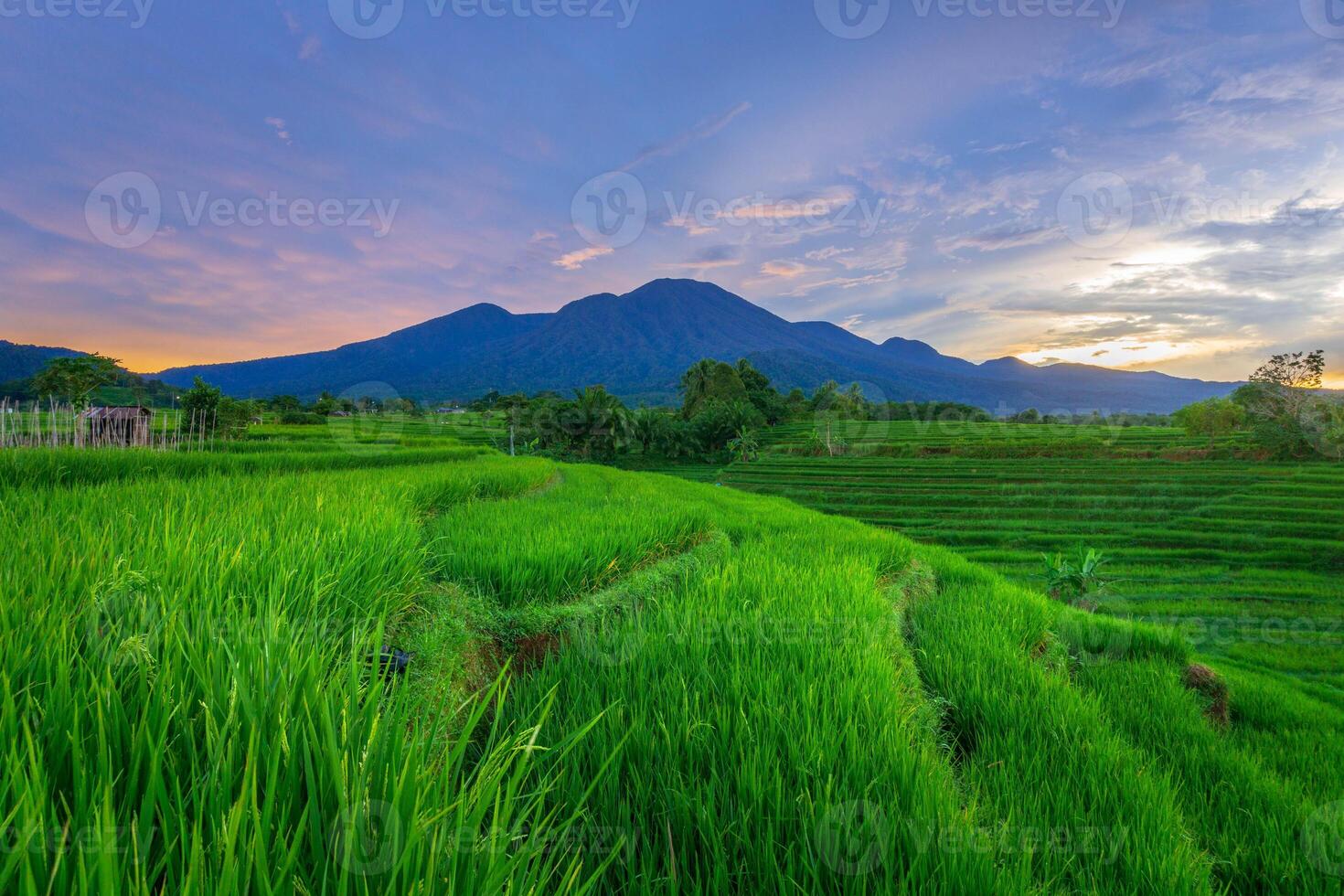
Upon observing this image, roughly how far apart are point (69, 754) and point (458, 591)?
2.63 metres

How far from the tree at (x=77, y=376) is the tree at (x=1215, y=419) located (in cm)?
8715

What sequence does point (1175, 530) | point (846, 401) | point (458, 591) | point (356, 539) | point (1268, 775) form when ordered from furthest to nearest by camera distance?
Answer: point (846, 401)
point (1175, 530)
point (1268, 775)
point (458, 591)
point (356, 539)

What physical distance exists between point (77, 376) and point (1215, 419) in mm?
91117

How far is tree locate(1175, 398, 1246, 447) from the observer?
154 feet

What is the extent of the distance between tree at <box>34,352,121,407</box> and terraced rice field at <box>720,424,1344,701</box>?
44.1 metres

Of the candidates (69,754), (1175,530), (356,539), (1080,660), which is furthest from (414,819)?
(1175,530)

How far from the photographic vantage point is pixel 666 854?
55.8 inches

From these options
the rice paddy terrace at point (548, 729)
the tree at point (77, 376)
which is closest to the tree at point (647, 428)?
the tree at point (77, 376)

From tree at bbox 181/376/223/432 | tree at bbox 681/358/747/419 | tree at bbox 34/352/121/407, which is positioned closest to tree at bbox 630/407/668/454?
tree at bbox 681/358/747/419

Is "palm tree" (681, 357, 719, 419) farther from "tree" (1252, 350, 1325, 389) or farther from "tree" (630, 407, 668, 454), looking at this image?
"tree" (1252, 350, 1325, 389)

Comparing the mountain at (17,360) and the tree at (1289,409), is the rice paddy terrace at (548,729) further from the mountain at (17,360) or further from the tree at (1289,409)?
the mountain at (17,360)

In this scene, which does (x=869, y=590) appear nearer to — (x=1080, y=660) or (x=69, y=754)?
(x=1080, y=660)

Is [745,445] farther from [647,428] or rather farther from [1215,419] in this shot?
[1215,419]

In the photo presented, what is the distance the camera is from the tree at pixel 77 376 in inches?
1200
